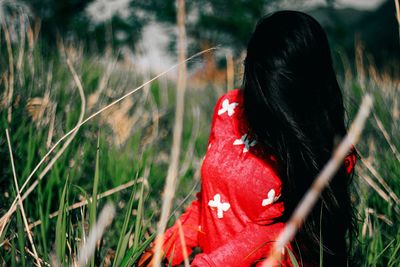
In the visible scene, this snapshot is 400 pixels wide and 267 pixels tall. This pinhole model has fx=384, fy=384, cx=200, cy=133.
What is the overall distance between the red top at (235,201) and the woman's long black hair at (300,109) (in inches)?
1.6

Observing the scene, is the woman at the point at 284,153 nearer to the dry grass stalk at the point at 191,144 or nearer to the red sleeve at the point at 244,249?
the red sleeve at the point at 244,249

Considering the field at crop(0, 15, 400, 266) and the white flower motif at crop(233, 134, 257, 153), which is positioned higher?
the white flower motif at crop(233, 134, 257, 153)

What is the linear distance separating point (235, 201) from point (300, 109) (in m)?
0.25

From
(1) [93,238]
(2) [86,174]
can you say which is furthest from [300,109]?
(2) [86,174]

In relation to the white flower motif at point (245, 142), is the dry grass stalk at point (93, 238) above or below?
above

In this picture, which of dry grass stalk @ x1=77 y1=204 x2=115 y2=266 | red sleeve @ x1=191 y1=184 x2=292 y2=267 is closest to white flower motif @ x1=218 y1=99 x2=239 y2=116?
red sleeve @ x1=191 y1=184 x2=292 y2=267

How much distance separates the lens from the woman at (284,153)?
2.46 feet

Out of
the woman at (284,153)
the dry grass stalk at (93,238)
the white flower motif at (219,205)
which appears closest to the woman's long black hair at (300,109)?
the woman at (284,153)

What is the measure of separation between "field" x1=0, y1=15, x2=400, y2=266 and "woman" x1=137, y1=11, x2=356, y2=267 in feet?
0.41

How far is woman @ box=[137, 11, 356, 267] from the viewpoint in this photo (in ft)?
2.46

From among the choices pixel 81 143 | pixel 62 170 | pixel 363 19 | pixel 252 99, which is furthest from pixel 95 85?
pixel 363 19

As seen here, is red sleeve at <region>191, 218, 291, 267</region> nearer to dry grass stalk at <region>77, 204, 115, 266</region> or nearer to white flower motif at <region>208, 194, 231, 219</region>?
white flower motif at <region>208, 194, 231, 219</region>

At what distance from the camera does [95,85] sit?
2.05m

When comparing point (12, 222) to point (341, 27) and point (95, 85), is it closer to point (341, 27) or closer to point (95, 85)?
point (95, 85)
